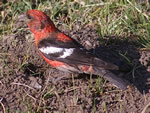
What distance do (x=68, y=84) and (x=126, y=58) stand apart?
980 millimetres

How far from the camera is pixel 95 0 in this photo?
256 inches

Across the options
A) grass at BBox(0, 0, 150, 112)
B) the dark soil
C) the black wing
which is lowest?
the dark soil

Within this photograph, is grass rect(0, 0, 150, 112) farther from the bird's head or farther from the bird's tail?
the bird's tail

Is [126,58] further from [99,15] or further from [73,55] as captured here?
[99,15]

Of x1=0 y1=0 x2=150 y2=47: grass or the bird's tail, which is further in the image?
x1=0 y1=0 x2=150 y2=47: grass

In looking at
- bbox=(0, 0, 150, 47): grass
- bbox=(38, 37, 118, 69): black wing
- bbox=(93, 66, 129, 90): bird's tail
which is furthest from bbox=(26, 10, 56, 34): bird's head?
bbox=(93, 66, 129, 90): bird's tail

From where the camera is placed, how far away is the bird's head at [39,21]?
5.30m

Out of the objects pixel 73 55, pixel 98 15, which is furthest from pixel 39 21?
pixel 98 15

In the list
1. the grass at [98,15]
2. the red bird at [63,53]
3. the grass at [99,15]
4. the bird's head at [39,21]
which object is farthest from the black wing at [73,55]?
the grass at [99,15]

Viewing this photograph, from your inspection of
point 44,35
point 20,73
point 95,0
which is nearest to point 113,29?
point 95,0

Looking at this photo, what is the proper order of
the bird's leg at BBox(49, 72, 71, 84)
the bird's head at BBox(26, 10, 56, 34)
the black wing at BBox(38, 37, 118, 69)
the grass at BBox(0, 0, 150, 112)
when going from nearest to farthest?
the black wing at BBox(38, 37, 118, 69)
the bird's leg at BBox(49, 72, 71, 84)
the bird's head at BBox(26, 10, 56, 34)
the grass at BBox(0, 0, 150, 112)

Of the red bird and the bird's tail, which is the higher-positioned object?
the red bird

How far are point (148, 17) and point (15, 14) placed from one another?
101 inches

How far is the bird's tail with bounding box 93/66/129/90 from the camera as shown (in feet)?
14.8
